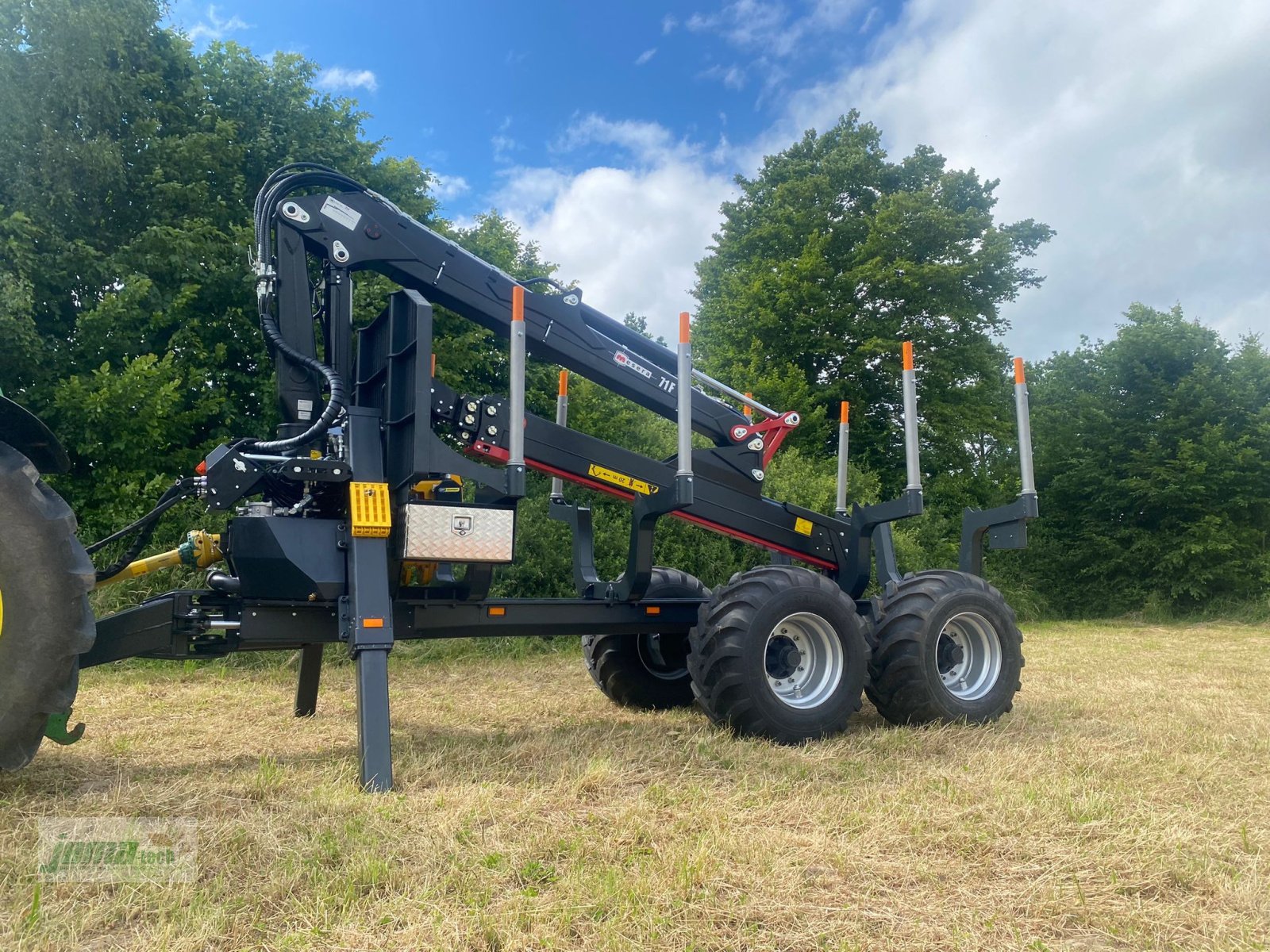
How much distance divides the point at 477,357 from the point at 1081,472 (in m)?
16.2

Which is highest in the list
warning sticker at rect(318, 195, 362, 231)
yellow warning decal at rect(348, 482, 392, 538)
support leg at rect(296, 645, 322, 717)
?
warning sticker at rect(318, 195, 362, 231)

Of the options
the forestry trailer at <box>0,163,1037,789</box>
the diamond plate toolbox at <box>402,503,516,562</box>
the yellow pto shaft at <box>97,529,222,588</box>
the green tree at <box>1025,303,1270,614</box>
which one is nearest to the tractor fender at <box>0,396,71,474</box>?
the forestry trailer at <box>0,163,1037,789</box>

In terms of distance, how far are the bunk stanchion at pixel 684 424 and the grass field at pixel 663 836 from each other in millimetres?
1334

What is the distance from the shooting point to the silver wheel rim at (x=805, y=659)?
533 centimetres

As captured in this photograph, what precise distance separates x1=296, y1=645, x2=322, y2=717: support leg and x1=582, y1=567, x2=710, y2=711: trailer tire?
6.43 feet

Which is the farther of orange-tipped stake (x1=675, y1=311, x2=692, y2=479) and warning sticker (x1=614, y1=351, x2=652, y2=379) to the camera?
warning sticker (x1=614, y1=351, x2=652, y2=379)

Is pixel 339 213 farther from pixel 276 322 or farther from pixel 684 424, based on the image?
pixel 684 424

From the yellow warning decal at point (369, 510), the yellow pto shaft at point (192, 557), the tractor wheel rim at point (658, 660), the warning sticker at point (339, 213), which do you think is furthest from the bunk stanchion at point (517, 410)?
the tractor wheel rim at point (658, 660)

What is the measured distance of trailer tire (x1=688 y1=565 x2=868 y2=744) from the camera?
16.4 feet

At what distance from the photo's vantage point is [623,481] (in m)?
5.56

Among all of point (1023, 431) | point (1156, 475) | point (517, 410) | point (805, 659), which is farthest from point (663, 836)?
point (1156, 475)

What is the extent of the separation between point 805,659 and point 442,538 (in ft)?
Answer: 7.47

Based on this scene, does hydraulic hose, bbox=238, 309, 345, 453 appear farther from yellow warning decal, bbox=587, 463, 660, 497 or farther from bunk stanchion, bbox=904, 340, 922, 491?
bunk stanchion, bbox=904, 340, 922, 491

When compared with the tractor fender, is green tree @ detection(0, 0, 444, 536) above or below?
above
